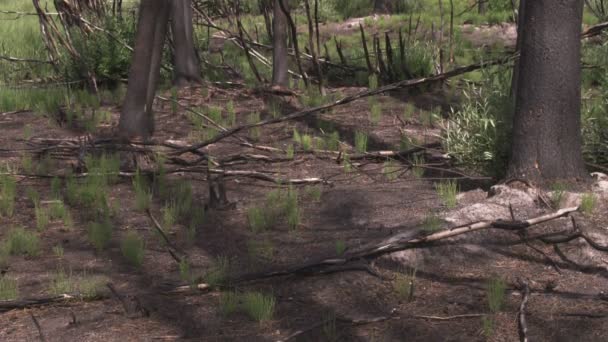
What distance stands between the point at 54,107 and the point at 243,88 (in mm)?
2100

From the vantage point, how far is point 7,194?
6391mm

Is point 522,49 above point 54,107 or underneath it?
above

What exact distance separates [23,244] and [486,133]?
10.0 feet

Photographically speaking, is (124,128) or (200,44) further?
(200,44)

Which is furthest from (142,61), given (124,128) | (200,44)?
(200,44)

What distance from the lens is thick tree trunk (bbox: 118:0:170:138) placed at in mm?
7367

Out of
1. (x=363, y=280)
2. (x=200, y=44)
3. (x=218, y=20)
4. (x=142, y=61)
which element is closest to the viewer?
(x=363, y=280)

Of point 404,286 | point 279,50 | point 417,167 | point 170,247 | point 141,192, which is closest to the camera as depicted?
point 404,286

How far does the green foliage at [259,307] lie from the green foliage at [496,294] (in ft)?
3.35

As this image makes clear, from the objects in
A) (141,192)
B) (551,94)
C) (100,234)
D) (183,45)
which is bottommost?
(100,234)

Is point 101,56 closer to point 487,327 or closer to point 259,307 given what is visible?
point 259,307

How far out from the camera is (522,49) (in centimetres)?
549

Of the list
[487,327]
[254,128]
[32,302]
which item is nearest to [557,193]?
[487,327]

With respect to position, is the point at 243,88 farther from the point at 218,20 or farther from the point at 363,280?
the point at 218,20
